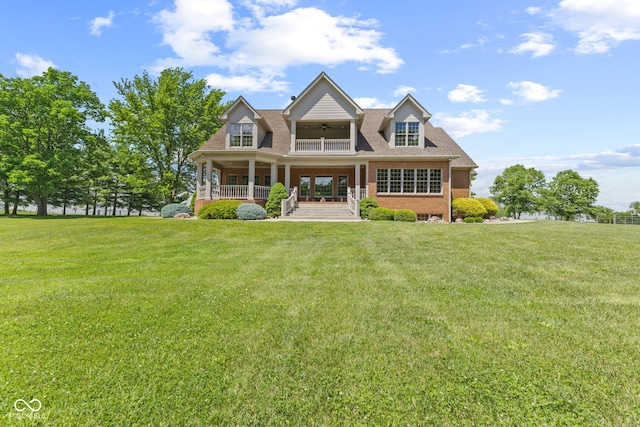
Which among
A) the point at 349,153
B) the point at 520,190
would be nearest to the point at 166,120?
the point at 349,153

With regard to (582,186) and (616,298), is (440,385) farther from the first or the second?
(582,186)

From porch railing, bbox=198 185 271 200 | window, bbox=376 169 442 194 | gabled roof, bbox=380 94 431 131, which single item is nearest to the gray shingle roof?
window, bbox=376 169 442 194

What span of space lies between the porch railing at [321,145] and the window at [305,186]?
320 cm

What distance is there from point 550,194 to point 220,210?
56048mm

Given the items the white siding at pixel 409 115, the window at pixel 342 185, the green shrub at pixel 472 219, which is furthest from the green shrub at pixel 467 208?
the window at pixel 342 185

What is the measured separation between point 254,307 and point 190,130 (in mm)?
30469

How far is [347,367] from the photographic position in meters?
3.29

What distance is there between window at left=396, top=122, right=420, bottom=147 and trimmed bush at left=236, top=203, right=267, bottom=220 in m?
10.8

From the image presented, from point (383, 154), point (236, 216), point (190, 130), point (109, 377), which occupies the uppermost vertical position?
point (190, 130)

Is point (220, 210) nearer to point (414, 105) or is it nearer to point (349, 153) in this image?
point (349, 153)

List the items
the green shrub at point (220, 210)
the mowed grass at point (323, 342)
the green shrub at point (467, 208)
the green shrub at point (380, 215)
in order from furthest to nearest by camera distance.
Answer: the green shrub at point (467, 208) → the green shrub at point (380, 215) → the green shrub at point (220, 210) → the mowed grass at point (323, 342)

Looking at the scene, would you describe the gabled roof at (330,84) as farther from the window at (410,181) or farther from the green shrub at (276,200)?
the green shrub at (276,200)

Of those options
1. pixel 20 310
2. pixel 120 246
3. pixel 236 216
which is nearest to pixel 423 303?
pixel 20 310

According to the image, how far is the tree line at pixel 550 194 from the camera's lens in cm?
5003
